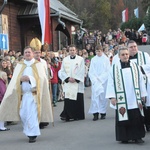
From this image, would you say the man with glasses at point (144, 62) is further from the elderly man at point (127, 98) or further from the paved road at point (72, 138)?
the elderly man at point (127, 98)

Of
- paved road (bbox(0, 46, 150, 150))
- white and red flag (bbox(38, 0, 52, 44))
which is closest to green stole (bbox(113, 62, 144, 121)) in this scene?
paved road (bbox(0, 46, 150, 150))

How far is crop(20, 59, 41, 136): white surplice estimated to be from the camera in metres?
7.58

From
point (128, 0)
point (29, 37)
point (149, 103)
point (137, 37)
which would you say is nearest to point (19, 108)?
point (149, 103)

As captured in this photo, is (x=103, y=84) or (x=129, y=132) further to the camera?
(x=103, y=84)

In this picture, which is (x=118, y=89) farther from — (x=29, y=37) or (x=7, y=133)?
(x=29, y=37)

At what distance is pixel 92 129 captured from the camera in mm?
8727

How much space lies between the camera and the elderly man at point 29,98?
301 inches

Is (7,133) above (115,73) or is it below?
below

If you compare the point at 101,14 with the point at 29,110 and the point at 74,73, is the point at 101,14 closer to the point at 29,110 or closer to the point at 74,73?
the point at 74,73

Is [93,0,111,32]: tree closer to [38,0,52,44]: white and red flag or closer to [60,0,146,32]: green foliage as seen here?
[60,0,146,32]: green foliage

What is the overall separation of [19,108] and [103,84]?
3.09 meters

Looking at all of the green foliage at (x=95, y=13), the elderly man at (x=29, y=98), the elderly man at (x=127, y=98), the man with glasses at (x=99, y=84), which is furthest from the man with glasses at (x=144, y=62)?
the green foliage at (x=95, y=13)

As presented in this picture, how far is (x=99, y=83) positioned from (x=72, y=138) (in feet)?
8.64

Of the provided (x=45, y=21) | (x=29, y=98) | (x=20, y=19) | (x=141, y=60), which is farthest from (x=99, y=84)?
(x=20, y=19)
